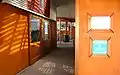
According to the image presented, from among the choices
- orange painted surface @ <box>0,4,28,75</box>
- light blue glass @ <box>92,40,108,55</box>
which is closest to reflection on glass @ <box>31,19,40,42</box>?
orange painted surface @ <box>0,4,28,75</box>

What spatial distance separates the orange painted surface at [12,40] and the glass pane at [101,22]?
3.21 m

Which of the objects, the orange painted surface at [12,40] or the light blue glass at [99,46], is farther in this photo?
the orange painted surface at [12,40]

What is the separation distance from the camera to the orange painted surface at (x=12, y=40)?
6647 millimetres

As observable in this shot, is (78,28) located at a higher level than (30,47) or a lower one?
higher

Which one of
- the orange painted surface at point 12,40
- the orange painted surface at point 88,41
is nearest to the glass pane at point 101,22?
the orange painted surface at point 88,41

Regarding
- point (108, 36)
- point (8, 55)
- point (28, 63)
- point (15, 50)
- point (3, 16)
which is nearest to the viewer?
point (108, 36)

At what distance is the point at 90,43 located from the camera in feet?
13.2

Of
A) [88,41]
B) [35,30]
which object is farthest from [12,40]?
[88,41]

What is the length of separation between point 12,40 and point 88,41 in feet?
12.9

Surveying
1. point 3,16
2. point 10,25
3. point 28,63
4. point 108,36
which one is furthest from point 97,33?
point 28,63

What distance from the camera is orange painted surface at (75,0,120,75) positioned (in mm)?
3994

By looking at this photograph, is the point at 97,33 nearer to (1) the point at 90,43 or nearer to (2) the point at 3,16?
(1) the point at 90,43

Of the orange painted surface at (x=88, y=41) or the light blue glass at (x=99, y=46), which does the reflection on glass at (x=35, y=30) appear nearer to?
the orange painted surface at (x=88, y=41)

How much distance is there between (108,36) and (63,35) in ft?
81.1
